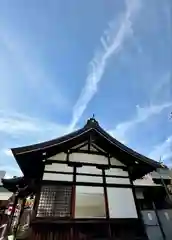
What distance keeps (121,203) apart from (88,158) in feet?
9.03

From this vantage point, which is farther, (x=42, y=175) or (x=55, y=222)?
(x=42, y=175)

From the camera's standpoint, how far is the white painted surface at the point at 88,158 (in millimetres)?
10504

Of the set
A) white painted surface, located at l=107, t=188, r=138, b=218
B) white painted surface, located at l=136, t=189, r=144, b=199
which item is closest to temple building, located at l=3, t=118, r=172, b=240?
white painted surface, located at l=107, t=188, r=138, b=218

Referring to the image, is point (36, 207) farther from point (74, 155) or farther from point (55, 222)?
point (74, 155)

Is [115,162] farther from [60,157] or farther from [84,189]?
[60,157]

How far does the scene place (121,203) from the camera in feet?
31.3

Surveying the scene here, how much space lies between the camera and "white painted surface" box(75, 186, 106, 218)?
8914 mm

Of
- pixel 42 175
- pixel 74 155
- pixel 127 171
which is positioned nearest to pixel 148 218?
pixel 127 171

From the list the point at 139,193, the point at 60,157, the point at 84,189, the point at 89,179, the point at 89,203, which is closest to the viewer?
the point at 89,203

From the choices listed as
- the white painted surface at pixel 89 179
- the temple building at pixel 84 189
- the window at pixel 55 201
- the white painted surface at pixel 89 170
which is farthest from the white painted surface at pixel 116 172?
the window at pixel 55 201

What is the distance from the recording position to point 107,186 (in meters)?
9.88

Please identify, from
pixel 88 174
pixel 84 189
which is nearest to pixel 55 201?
pixel 84 189

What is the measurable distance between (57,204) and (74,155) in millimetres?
2653

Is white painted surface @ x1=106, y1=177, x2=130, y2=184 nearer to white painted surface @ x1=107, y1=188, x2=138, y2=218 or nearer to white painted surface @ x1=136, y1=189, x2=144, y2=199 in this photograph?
white painted surface @ x1=107, y1=188, x2=138, y2=218
